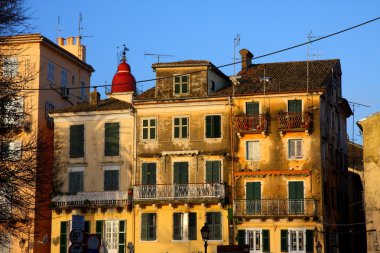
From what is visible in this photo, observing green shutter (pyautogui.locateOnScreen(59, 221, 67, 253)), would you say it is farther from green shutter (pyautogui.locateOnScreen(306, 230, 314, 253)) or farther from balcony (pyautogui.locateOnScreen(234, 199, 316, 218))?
green shutter (pyautogui.locateOnScreen(306, 230, 314, 253))

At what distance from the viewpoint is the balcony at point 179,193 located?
54625 mm

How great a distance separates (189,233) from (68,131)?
11.8 metres

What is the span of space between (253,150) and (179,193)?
5.81 meters

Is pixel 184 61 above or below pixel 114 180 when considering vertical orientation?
above

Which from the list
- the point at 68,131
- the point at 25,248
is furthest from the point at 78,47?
the point at 25,248

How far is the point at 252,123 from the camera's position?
54.7m

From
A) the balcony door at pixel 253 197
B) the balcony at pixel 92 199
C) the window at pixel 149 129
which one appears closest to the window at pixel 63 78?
the window at pixel 149 129

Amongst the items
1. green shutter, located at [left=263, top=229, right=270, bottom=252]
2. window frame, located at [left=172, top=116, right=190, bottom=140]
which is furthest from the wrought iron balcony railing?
green shutter, located at [left=263, top=229, right=270, bottom=252]

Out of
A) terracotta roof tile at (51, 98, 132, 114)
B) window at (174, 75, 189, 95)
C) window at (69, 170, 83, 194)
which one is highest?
window at (174, 75, 189, 95)

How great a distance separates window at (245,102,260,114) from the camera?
55.3m

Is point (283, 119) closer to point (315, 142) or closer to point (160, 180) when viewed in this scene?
point (315, 142)

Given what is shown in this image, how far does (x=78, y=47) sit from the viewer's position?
2921 inches

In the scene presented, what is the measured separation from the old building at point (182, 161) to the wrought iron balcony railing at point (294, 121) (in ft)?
12.8

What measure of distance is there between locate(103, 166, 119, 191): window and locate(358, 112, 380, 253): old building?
17.2 metres
